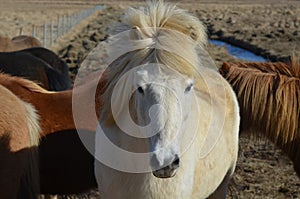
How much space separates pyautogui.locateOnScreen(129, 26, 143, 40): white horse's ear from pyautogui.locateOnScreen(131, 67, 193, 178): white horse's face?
18 cm

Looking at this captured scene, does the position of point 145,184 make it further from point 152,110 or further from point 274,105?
point 274,105

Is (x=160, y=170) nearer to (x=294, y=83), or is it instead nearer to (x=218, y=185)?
(x=218, y=185)

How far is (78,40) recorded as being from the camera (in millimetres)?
18188

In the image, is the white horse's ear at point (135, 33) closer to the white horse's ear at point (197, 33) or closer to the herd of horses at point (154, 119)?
the herd of horses at point (154, 119)

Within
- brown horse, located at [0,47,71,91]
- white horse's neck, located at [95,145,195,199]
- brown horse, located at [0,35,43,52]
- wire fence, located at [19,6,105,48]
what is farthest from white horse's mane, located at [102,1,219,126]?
wire fence, located at [19,6,105,48]

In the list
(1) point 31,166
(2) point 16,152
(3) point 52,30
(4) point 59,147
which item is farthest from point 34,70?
(3) point 52,30

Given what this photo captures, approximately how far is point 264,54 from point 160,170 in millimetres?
14831

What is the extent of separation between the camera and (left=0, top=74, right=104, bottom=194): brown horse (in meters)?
3.63

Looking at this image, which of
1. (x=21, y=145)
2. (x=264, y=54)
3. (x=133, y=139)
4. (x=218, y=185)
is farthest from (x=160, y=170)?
(x=264, y=54)

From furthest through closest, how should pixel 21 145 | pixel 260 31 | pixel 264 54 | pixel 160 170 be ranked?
pixel 260 31
pixel 264 54
pixel 21 145
pixel 160 170

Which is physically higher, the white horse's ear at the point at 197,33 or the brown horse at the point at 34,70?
the white horse's ear at the point at 197,33

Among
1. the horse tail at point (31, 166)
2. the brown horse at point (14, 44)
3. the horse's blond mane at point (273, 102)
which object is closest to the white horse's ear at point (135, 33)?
the horse tail at point (31, 166)

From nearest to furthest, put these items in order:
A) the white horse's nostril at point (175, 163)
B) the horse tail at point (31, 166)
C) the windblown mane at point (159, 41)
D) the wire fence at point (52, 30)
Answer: the white horse's nostril at point (175, 163) → the windblown mane at point (159, 41) → the horse tail at point (31, 166) → the wire fence at point (52, 30)

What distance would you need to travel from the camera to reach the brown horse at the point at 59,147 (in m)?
Answer: 3.63
